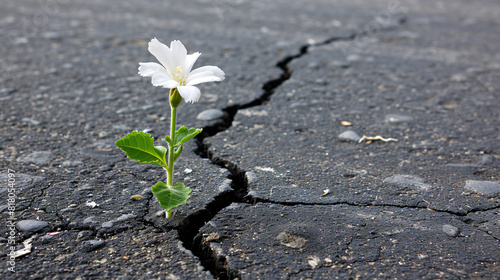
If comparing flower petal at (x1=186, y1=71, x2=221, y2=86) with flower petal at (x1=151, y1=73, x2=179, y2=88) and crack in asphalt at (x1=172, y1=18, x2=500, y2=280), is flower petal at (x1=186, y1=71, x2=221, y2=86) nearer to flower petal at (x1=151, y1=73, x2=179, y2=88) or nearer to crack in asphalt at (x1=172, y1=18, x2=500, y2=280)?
flower petal at (x1=151, y1=73, x2=179, y2=88)

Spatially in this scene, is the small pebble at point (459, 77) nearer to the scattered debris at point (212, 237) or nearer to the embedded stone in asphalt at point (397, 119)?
the embedded stone in asphalt at point (397, 119)

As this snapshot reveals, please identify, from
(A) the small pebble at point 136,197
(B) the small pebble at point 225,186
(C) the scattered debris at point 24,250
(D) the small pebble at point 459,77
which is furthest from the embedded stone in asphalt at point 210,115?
(D) the small pebble at point 459,77

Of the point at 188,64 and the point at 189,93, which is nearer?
the point at 189,93

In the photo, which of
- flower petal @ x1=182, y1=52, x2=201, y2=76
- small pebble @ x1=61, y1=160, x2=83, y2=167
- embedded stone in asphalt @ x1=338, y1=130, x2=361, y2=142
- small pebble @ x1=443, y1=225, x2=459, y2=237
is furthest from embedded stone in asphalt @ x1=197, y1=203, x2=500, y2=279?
small pebble @ x1=61, y1=160, x2=83, y2=167

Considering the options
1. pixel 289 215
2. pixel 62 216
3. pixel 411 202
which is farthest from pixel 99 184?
pixel 411 202

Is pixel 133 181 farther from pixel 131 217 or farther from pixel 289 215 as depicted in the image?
Answer: pixel 289 215

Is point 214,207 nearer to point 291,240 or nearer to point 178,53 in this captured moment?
point 291,240

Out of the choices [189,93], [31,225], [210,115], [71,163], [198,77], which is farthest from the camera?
[210,115]

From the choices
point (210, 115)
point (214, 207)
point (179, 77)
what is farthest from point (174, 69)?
point (210, 115)
